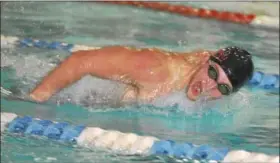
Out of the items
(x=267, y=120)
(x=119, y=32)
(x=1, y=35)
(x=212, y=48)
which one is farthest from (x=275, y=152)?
(x=1, y=35)

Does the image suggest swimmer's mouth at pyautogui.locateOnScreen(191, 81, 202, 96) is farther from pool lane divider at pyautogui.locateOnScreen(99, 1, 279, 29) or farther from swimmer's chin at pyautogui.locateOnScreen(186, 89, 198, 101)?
pool lane divider at pyautogui.locateOnScreen(99, 1, 279, 29)

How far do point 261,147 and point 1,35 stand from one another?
187cm

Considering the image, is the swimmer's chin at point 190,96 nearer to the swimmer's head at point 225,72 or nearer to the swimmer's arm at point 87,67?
the swimmer's head at point 225,72

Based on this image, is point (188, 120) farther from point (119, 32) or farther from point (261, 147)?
point (119, 32)

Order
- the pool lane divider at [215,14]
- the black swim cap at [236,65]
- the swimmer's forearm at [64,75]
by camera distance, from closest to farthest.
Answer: the black swim cap at [236,65], the swimmer's forearm at [64,75], the pool lane divider at [215,14]

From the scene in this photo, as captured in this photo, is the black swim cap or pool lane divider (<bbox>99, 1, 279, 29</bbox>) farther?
pool lane divider (<bbox>99, 1, 279, 29</bbox>)

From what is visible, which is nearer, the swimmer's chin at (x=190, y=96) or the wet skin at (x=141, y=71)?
the wet skin at (x=141, y=71)

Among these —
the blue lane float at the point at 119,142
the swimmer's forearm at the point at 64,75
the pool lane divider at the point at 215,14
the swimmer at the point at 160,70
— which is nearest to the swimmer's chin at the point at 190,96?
the swimmer at the point at 160,70

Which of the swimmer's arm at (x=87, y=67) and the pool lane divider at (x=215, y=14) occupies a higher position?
the pool lane divider at (x=215, y=14)

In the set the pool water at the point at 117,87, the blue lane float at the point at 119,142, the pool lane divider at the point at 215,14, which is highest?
the pool lane divider at the point at 215,14

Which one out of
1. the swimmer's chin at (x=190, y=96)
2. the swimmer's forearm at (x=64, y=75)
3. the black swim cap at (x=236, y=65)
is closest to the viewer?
the black swim cap at (x=236, y=65)

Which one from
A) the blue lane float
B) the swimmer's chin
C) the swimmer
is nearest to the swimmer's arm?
the swimmer

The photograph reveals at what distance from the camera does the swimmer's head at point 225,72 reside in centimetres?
238

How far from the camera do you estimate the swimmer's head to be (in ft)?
7.82
